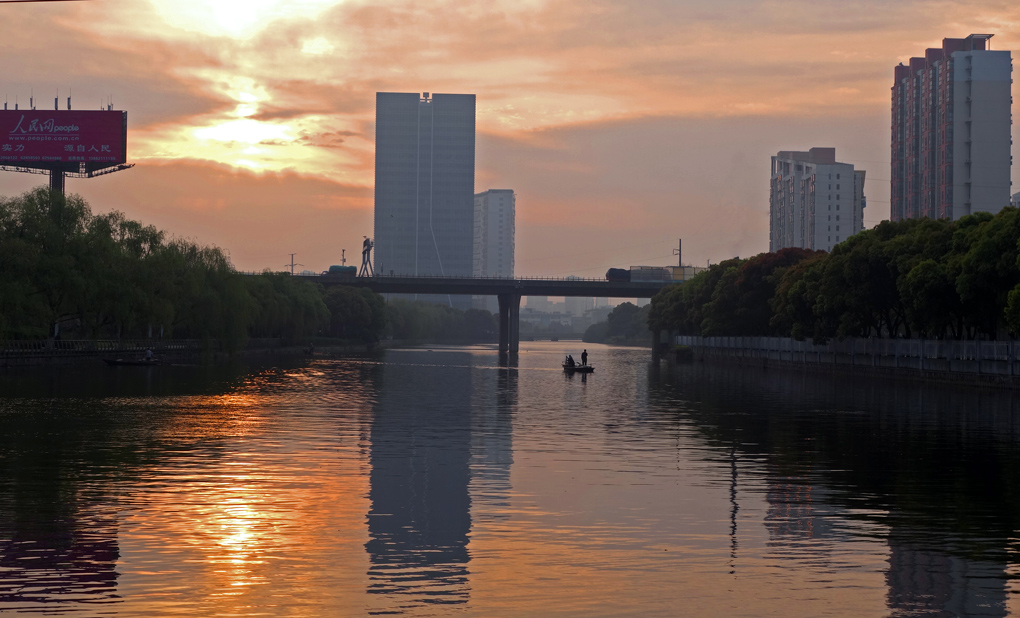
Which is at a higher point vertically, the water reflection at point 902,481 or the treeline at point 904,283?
the treeline at point 904,283

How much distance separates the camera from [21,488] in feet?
64.2

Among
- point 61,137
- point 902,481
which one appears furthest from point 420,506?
point 61,137

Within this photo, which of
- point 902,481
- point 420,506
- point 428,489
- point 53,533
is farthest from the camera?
point 902,481

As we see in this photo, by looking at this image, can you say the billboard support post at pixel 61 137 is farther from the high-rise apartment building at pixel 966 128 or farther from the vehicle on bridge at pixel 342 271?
the high-rise apartment building at pixel 966 128

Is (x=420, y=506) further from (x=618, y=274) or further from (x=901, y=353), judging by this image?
(x=618, y=274)

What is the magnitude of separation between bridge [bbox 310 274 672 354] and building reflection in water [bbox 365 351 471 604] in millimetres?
127593

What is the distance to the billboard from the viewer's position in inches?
4540

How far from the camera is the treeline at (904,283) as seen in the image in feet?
186

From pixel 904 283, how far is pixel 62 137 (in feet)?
290

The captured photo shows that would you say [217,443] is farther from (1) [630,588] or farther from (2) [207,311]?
(2) [207,311]

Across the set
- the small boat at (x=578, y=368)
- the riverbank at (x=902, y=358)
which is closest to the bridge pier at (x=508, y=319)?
the riverbank at (x=902, y=358)

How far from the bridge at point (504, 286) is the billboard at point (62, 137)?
5800 centimetres

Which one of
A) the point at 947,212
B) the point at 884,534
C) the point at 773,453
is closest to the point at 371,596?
the point at 884,534

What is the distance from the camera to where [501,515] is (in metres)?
17.5
